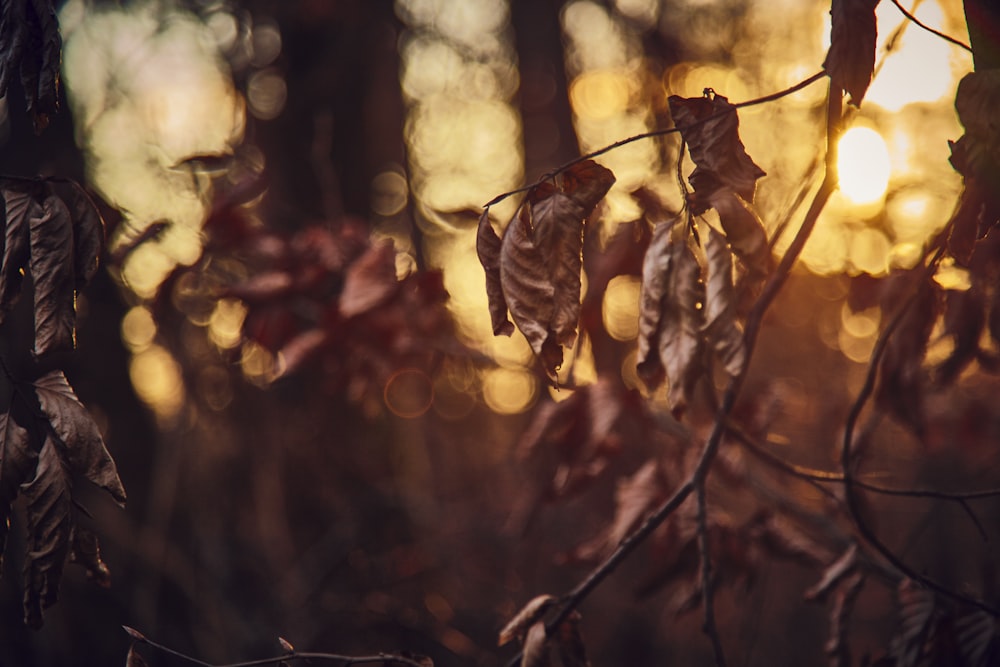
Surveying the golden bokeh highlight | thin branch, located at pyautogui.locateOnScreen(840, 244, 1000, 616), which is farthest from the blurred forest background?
Result: thin branch, located at pyautogui.locateOnScreen(840, 244, 1000, 616)

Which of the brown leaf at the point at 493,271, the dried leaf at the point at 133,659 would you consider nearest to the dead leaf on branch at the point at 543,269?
the brown leaf at the point at 493,271

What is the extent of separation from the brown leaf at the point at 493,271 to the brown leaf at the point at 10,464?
0.69m

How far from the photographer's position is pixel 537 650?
1043 mm

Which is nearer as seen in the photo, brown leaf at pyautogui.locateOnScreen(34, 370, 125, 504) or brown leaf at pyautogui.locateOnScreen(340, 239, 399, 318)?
brown leaf at pyautogui.locateOnScreen(34, 370, 125, 504)

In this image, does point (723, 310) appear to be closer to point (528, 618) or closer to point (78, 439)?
point (528, 618)

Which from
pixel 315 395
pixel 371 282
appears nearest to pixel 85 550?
pixel 371 282

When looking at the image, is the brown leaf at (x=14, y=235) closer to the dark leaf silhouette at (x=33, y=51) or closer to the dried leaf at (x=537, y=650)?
the dark leaf silhouette at (x=33, y=51)

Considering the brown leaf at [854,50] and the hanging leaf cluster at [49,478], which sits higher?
the brown leaf at [854,50]

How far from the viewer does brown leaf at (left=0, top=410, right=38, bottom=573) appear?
0.93 metres

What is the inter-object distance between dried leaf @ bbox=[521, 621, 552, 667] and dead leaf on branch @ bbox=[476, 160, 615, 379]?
443mm

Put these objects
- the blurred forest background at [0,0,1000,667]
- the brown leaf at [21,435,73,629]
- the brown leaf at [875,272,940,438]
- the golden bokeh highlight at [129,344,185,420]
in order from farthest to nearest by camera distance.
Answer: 1. the golden bokeh highlight at [129,344,185,420]
2. the blurred forest background at [0,0,1000,667]
3. the brown leaf at [875,272,940,438]
4. the brown leaf at [21,435,73,629]

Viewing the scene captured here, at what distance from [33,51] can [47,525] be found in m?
0.68

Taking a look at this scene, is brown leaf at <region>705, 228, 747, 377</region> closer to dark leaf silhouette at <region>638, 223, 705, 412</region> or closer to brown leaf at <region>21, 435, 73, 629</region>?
dark leaf silhouette at <region>638, 223, 705, 412</region>

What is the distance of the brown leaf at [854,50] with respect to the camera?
2.75 feet
